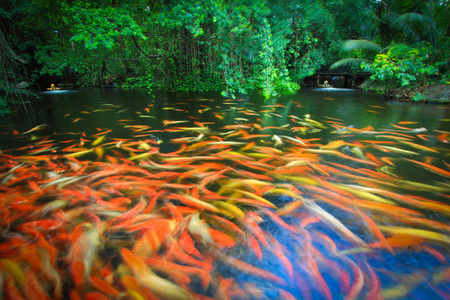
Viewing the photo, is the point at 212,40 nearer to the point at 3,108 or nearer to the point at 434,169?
the point at 3,108

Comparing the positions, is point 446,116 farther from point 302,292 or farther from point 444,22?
point 302,292

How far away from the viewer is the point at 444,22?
671cm

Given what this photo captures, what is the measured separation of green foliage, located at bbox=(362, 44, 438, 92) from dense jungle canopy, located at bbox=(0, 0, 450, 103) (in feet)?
0.08

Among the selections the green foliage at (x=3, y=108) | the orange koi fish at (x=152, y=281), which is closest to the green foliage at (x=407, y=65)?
the orange koi fish at (x=152, y=281)

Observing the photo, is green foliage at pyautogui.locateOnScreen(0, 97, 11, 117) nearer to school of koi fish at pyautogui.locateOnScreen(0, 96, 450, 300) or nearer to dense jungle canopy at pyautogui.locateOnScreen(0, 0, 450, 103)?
dense jungle canopy at pyautogui.locateOnScreen(0, 0, 450, 103)

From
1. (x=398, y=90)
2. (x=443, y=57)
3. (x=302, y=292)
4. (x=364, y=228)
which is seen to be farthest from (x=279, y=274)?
(x=443, y=57)

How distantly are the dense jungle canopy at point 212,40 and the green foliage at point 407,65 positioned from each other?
25mm

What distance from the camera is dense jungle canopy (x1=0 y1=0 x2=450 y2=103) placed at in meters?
4.61

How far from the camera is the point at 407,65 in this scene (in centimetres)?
608

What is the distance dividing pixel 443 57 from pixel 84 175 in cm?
879

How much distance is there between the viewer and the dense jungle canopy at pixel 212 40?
4613 mm

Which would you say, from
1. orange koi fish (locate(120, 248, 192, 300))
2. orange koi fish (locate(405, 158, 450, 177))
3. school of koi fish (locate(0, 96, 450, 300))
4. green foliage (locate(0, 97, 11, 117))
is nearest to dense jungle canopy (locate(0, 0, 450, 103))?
green foliage (locate(0, 97, 11, 117))

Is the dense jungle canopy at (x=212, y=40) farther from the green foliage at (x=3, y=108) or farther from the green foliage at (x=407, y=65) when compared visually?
the green foliage at (x=3, y=108)

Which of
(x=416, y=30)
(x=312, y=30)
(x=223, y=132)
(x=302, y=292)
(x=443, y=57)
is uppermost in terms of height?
(x=312, y=30)
